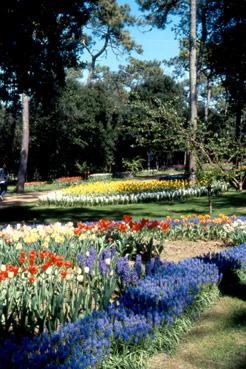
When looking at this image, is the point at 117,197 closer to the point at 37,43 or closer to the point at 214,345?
the point at 37,43

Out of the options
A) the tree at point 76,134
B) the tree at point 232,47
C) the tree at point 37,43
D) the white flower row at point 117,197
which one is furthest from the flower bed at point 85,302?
the tree at point 76,134

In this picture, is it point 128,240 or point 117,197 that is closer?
point 128,240

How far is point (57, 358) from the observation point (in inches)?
117

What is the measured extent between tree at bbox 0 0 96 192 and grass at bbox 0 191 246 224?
3952 mm

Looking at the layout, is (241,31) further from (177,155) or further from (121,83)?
(121,83)

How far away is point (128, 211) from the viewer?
558 inches

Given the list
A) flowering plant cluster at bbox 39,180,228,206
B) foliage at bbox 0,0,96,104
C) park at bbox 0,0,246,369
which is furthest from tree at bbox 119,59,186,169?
foliage at bbox 0,0,96,104

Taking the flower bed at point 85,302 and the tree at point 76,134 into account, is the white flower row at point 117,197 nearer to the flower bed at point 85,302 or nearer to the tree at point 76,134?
the flower bed at point 85,302

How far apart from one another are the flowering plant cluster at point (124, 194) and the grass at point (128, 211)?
622 millimetres

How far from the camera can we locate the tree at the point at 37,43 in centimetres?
1138

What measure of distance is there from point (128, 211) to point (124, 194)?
350cm

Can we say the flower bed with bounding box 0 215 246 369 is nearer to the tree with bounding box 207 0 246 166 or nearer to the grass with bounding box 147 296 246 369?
the grass with bounding box 147 296 246 369

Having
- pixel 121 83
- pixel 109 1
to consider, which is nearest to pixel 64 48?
pixel 109 1

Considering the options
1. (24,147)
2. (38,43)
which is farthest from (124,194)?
(24,147)
